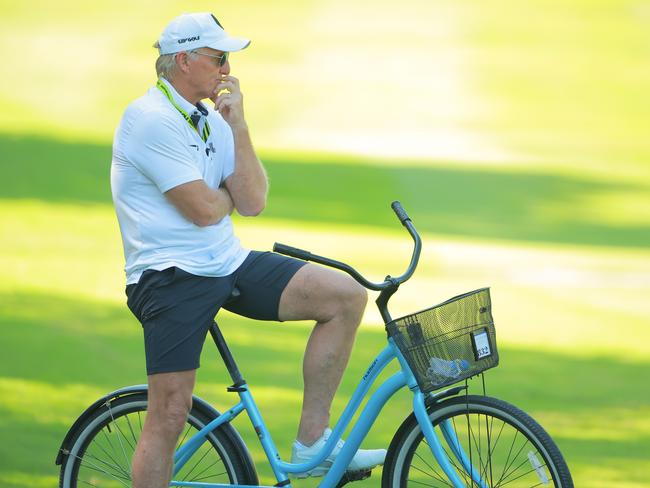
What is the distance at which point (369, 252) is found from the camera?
34.9 ft

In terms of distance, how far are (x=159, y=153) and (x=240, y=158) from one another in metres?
0.36

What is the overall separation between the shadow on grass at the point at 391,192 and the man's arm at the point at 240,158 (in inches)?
269

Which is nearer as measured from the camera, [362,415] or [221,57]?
[362,415]

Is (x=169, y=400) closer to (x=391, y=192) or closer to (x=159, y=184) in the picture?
(x=159, y=184)

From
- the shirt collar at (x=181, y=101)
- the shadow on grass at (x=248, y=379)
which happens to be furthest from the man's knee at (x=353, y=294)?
the shadow on grass at (x=248, y=379)

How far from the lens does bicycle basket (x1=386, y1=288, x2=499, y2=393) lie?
13.9ft

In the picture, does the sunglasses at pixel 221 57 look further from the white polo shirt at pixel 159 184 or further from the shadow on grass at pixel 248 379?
the shadow on grass at pixel 248 379

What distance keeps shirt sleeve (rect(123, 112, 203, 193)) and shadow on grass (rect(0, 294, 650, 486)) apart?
202 cm

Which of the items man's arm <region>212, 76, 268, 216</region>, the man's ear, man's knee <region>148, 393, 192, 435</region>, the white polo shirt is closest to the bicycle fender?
man's knee <region>148, 393, 192, 435</region>

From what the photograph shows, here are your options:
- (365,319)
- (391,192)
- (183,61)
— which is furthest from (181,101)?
(391,192)

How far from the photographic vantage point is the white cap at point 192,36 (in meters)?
4.51

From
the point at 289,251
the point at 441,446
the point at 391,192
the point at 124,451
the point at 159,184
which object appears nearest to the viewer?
the point at 289,251

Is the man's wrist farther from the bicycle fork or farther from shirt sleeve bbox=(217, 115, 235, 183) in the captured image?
the bicycle fork

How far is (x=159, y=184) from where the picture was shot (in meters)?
4.36
